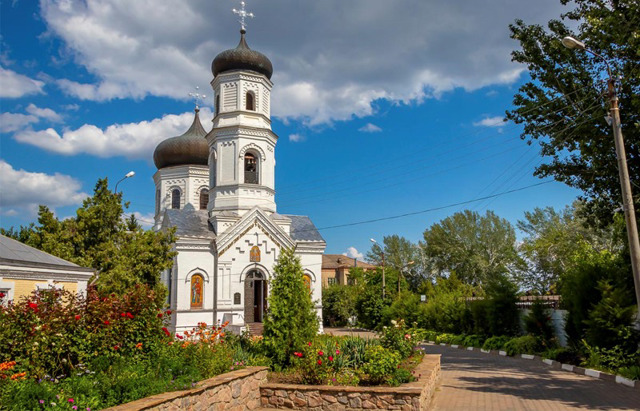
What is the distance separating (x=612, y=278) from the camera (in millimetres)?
14375

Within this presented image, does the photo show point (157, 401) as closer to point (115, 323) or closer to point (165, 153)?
point (115, 323)

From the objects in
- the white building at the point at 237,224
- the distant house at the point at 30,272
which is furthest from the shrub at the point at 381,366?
the white building at the point at 237,224

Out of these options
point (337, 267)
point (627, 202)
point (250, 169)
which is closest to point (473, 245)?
point (337, 267)

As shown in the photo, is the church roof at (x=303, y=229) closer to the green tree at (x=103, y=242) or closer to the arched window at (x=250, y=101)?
the arched window at (x=250, y=101)

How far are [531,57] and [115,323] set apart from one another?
15.0 meters

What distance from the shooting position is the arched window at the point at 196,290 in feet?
92.0

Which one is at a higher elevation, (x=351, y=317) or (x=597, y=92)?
(x=597, y=92)

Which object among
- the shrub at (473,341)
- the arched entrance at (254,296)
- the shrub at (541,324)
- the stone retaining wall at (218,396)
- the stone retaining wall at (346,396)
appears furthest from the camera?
the arched entrance at (254,296)

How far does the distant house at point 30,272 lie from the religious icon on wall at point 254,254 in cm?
1359

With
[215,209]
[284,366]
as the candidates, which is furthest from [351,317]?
[284,366]

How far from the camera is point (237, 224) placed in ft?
95.7

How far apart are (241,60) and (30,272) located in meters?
20.7

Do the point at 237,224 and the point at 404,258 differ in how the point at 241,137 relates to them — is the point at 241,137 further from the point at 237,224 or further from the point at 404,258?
the point at 404,258

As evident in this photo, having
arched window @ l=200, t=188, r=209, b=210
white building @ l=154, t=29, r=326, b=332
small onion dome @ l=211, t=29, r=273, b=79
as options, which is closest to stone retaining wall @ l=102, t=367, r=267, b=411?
white building @ l=154, t=29, r=326, b=332
